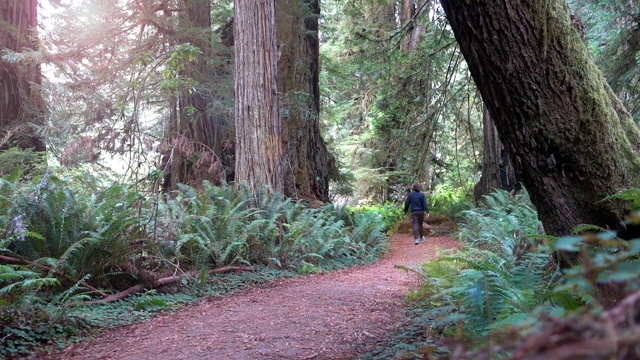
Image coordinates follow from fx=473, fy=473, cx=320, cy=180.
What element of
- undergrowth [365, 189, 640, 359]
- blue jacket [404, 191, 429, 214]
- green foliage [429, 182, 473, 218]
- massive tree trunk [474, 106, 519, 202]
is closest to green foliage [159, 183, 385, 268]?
undergrowth [365, 189, 640, 359]

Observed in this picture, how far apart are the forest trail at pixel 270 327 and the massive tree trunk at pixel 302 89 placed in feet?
18.1

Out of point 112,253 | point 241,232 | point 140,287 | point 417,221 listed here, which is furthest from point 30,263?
point 417,221

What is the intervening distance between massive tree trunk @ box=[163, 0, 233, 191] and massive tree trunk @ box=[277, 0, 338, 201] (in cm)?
169

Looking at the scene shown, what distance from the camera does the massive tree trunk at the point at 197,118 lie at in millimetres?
10750

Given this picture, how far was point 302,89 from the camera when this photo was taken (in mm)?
12281

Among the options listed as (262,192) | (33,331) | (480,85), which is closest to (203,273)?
(33,331)

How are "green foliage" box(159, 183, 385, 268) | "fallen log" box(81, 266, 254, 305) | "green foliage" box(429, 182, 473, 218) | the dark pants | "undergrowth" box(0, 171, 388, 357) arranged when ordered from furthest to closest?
"green foliage" box(429, 182, 473, 218) → the dark pants → "green foliage" box(159, 183, 385, 268) → "fallen log" box(81, 266, 254, 305) → "undergrowth" box(0, 171, 388, 357)

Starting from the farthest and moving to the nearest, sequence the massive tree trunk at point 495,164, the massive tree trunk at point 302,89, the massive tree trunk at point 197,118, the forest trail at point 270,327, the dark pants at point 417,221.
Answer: the massive tree trunk at point 495,164 → the dark pants at point 417,221 → the massive tree trunk at point 302,89 → the massive tree trunk at point 197,118 → the forest trail at point 270,327

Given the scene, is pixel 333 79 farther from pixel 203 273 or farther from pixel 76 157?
pixel 203 273

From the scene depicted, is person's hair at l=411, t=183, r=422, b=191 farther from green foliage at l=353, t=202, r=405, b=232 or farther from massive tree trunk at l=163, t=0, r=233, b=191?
massive tree trunk at l=163, t=0, r=233, b=191

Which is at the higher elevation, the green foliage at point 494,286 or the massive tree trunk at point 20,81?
the massive tree trunk at point 20,81

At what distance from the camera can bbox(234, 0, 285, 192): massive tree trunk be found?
8562 millimetres

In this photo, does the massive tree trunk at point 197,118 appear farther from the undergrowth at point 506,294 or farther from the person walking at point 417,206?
the undergrowth at point 506,294

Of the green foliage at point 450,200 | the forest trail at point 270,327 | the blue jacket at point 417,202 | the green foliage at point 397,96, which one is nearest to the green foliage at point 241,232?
the forest trail at point 270,327
